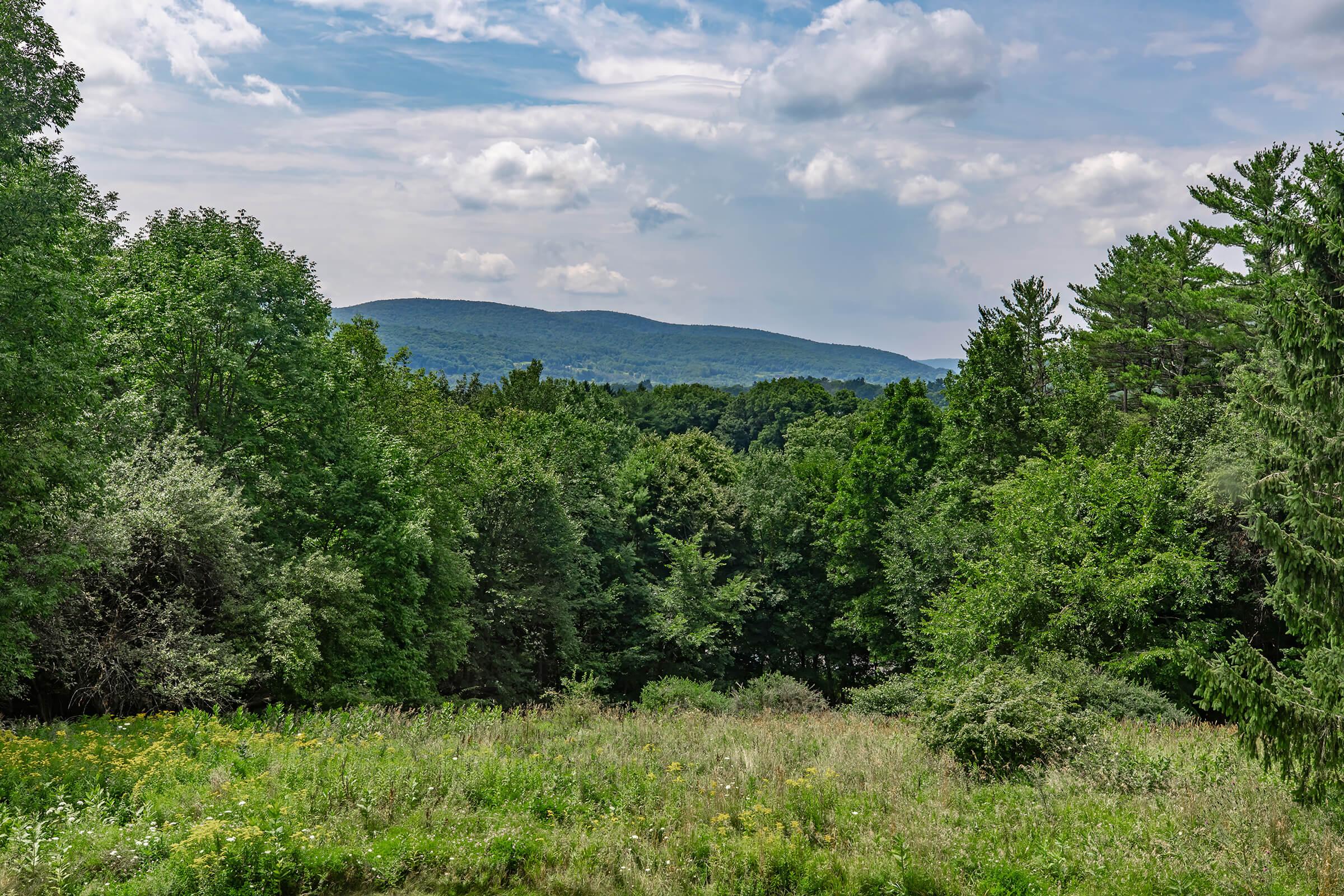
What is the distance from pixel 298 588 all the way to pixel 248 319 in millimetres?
6651

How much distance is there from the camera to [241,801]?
755cm

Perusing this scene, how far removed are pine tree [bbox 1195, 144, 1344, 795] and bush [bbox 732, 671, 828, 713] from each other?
1276 centimetres

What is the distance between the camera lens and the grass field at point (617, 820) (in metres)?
6.90

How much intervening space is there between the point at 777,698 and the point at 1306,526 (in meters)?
15.0

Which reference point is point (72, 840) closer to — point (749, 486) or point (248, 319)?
point (248, 319)

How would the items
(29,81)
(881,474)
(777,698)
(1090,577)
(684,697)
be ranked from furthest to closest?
(881,474), (684,697), (777,698), (1090,577), (29,81)

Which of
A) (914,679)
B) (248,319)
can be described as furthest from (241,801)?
(914,679)

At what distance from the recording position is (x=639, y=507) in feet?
126

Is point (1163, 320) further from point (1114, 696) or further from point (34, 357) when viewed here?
point (34, 357)

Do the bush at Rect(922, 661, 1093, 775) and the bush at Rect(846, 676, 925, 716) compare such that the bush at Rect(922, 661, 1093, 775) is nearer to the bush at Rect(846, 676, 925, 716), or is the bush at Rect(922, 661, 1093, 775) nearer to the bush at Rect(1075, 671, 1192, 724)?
the bush at Rect(1075, 671, 1192, 724)

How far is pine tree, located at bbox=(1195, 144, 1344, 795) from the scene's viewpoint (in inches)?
321

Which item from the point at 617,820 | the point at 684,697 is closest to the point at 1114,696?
the point at 617,820

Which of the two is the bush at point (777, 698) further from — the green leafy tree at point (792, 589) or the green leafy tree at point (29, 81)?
the green leafy tree at point (29, 81)

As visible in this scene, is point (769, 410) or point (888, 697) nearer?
point (888, 697)
